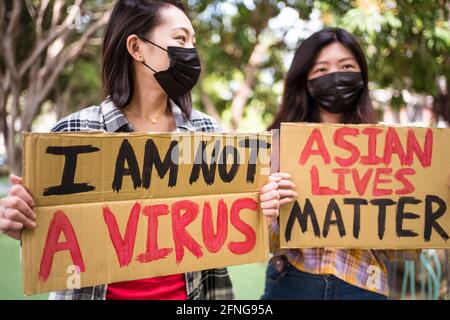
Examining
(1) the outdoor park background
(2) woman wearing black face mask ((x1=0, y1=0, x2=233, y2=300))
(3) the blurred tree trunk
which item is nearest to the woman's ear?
(2) woman wearing black face mask ((x1=0, y1=0, x2=233, y2=300))

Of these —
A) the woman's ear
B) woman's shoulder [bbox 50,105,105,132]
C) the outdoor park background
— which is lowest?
woman's shoulder [bbox 50,105,105,132]

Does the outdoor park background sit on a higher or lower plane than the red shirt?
higher

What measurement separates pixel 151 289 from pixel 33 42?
21.0 feet

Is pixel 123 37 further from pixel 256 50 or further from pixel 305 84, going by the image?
pixel 256 50

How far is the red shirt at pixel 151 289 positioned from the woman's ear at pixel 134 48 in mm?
803

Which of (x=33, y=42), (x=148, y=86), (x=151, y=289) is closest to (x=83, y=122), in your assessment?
(x=148, y=86)

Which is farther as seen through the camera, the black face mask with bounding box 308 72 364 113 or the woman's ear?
the black face mask with bounding box 308 72 364 113

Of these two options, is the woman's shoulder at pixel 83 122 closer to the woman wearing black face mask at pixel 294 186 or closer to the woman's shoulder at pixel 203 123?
the woman's shoulder at pixel 203 123

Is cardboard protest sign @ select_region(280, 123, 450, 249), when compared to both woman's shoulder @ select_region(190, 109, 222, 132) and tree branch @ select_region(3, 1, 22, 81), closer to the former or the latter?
woman's shoulder @ select_region(190, 109, 222, 132)

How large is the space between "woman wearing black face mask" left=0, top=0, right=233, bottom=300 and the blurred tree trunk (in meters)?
4.47

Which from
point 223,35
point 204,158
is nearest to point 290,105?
point 204,158

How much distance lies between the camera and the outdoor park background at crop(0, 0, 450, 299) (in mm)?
3267

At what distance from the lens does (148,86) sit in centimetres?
162

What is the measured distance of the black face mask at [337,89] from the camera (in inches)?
72.5
